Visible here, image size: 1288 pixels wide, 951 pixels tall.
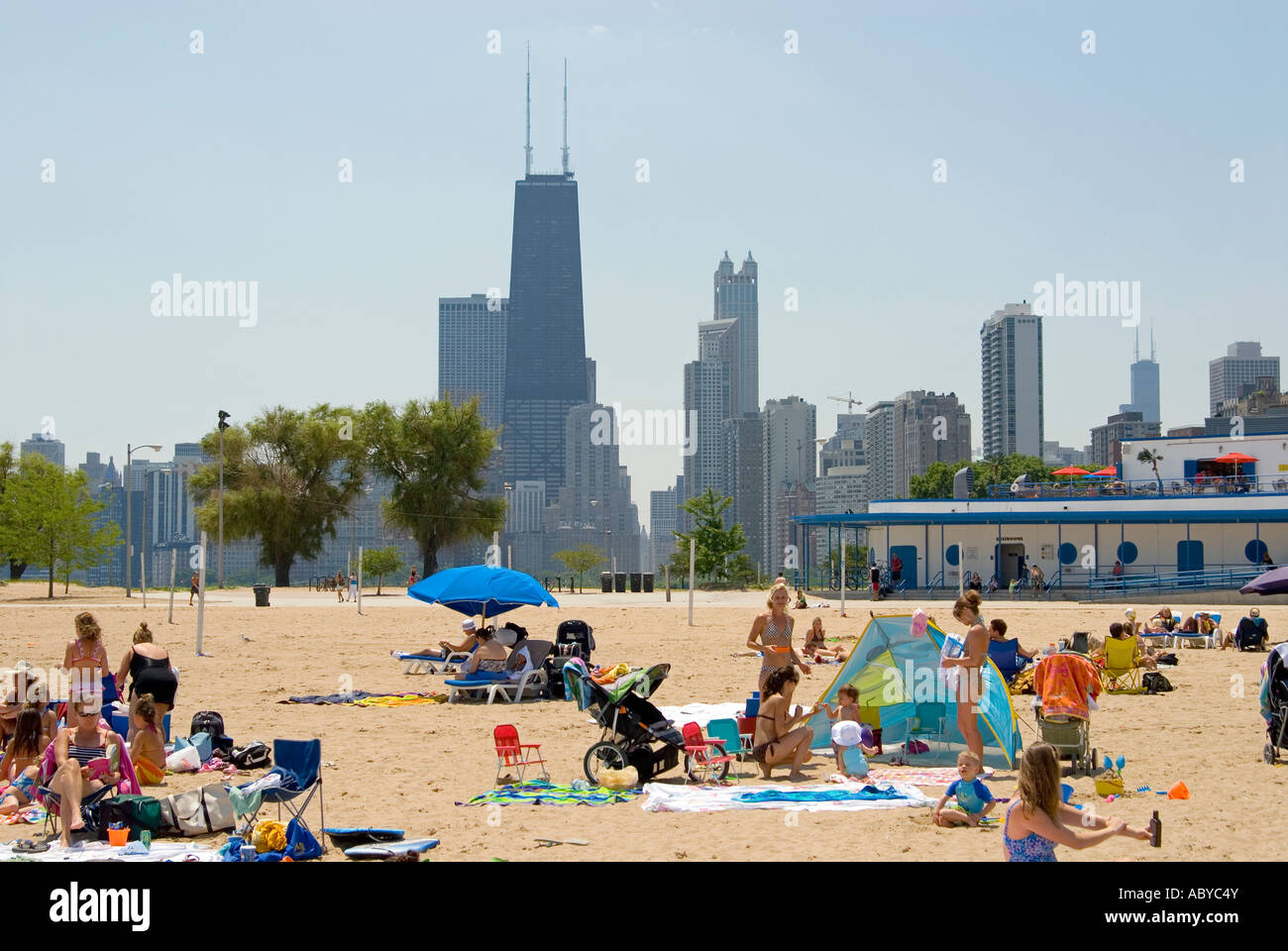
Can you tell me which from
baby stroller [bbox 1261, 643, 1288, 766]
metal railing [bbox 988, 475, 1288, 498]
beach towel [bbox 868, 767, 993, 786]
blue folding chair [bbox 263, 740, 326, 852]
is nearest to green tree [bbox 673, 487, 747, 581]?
Answer: metal railing [bbox 988, 475, 1288, 498]

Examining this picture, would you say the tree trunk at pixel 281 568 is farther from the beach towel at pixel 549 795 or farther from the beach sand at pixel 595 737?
the beach towel at pixel 549 795

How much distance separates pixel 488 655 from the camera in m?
15.5

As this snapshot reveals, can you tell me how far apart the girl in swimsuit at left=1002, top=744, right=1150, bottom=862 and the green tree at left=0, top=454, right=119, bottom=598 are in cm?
5020

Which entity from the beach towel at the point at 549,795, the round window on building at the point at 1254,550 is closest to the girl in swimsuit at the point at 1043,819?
the beach towel at the point at 549,795

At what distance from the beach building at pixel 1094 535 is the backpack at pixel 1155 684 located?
85.7 feet

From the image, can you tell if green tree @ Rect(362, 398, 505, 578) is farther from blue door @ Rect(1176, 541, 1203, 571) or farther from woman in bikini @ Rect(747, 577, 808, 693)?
woman in bikini @ Rect(747, 577, 808, 693)

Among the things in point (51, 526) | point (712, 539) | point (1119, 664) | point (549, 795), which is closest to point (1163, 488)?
point (712, 539)

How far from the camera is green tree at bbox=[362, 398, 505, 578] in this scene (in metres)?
61.2

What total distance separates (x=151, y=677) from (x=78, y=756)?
215cm

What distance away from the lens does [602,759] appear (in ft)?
33.2
